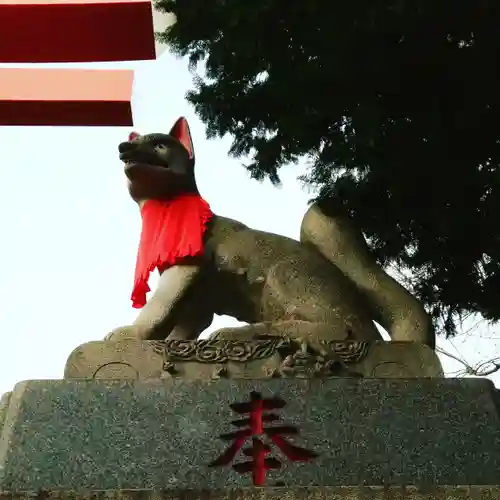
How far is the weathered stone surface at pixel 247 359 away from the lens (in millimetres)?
2693

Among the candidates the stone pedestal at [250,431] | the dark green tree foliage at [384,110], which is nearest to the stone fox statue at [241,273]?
the stone pedestal at [250,431]

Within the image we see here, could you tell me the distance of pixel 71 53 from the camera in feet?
17.7

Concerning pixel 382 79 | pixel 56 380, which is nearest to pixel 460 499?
pixel 56 380

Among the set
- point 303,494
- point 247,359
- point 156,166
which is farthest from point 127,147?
point 303,494

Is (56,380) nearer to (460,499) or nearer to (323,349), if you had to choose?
(323,349)

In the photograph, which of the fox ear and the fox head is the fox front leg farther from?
the fox ear

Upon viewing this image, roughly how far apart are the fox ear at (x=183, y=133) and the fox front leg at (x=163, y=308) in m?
0.64

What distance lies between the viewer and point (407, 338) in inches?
118

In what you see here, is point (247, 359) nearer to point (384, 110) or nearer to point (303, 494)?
point (303, 494)

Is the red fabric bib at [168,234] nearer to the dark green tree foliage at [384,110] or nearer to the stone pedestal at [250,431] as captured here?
the stone pedestal at [250,431]

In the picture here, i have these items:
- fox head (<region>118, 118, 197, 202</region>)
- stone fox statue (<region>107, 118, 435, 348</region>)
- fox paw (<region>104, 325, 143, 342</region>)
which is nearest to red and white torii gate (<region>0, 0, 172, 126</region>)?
fox head (<region>118, 118, 197, 202</region>)

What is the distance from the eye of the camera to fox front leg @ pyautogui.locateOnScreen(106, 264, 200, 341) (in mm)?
2957

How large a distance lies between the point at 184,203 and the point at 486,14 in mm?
1806

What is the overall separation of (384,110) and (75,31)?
2158mm
